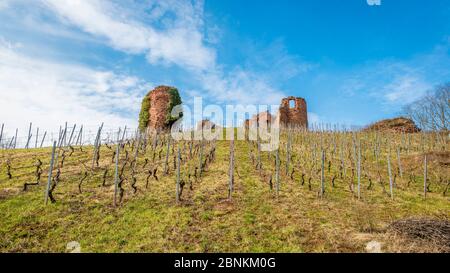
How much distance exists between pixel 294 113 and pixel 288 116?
35.1 inches

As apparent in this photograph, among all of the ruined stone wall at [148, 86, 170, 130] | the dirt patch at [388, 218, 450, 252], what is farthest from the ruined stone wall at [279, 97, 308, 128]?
the dirt patch at [388, 218, 450, 252]

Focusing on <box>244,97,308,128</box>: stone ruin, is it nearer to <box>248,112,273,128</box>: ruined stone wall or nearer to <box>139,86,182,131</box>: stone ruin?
<box>248,112,273,128</box>: ruined stone wall

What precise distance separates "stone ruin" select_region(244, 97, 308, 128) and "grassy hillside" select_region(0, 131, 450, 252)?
22180 millimetres

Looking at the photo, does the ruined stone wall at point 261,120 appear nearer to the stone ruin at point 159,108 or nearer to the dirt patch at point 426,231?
the stone ruin at point 159,108

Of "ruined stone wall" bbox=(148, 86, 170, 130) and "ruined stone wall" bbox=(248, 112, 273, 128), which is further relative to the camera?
"ruined stone wall" bbox=(248, 112, 273, 128)

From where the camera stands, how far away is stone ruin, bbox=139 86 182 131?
32.7m

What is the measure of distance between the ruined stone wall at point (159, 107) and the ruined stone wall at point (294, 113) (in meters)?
15.0

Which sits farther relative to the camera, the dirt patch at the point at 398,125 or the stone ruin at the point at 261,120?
the stone ruin at the point at 261,120

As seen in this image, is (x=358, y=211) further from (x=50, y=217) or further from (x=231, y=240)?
(x=50, y=217)

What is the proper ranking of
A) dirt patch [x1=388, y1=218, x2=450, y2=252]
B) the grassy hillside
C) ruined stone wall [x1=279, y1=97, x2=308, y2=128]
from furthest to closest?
ruined stone wall [x1=279, y1=97, x2=308, y2=128], the grassy hillside, dirt patch [x1=388, y1=218, x2=450, y2=252]

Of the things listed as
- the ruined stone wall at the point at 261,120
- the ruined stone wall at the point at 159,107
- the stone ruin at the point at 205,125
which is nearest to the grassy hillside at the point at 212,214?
the ruined stone wall at the point at 159,107

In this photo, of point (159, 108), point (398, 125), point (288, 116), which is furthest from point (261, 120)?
point (398, 125)

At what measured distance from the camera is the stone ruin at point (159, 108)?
107 feet
